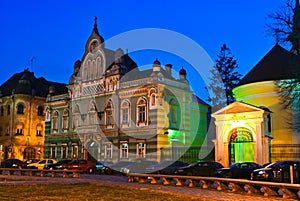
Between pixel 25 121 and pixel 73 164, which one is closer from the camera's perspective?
pixel 73 164

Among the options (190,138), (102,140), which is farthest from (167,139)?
(102,140)

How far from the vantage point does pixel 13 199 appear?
1474 cm

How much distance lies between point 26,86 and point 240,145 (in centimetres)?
3714

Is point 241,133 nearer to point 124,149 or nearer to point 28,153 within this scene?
point 124,149

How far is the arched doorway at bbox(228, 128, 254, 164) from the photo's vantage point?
104ft

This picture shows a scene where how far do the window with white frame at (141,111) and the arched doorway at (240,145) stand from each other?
10594mm

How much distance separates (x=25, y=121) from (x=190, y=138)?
27.5 metres

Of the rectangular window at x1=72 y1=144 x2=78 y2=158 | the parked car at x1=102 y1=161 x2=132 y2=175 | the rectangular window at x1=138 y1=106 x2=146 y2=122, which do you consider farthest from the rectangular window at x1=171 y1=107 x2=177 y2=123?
the rectangular window at x1=72 y1=144 x2=78 y2=158

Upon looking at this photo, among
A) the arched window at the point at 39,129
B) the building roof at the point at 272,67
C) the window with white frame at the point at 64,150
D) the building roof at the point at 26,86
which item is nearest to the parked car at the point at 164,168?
the building roof at the point at 272,67

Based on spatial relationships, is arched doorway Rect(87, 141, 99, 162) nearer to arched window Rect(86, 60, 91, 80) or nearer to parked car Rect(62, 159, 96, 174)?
parked car Rect(62, 159, 96, 174)

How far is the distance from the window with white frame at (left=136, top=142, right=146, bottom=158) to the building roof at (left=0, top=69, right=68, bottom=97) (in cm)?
2151

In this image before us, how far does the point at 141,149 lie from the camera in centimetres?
4006

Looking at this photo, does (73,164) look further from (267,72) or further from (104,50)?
(267,72)

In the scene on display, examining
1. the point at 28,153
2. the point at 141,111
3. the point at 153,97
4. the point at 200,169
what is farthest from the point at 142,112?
the point at 28,153
